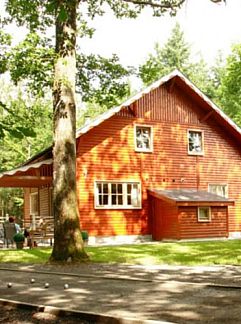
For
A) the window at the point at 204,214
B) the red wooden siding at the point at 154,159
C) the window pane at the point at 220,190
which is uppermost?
the red wooden siding at the point at 154,159

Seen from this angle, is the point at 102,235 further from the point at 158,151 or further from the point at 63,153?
the point at 63,153

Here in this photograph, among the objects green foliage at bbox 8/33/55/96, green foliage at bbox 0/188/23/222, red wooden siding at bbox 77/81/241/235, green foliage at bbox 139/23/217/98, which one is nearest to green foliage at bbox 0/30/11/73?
green foliage at bbox 8/33/55/96

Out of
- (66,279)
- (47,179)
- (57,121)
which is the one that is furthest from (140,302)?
(47,179)

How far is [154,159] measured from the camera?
2639 centimetres

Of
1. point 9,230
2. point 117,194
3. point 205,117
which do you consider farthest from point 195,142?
point 9,230

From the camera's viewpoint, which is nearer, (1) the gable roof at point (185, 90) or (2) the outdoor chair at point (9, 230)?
(2) the outdoor chair at point (9, 230)

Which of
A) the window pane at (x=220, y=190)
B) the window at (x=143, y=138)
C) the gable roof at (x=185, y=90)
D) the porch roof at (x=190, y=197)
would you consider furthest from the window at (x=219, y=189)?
the window at (x=143, y=138)

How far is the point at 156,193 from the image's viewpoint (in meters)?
25.4

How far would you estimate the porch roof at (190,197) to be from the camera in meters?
24.5

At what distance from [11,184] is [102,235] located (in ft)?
19.1

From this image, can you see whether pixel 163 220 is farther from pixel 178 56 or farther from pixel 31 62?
pixel 178 56

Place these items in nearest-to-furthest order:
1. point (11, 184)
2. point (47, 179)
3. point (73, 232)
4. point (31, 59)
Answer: point (73, 232), point (31, 59), point (47, 179), point (11, 184)

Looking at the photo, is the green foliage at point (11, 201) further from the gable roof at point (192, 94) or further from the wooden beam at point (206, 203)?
the wooden beam at point (206, 203)

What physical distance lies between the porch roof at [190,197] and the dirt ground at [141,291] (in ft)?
41.4
